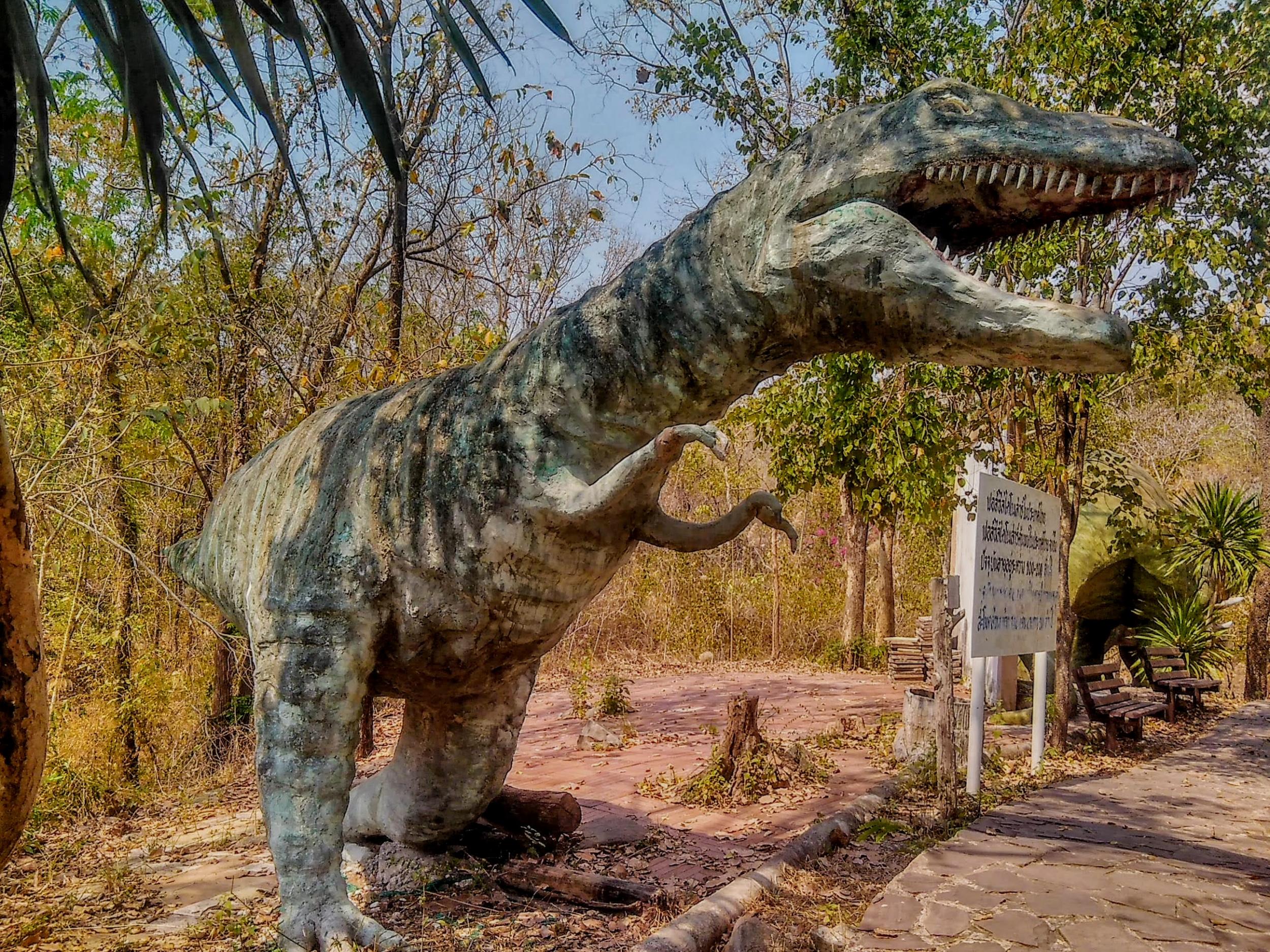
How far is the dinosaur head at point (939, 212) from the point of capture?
215 centimetres

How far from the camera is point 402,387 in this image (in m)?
3.16

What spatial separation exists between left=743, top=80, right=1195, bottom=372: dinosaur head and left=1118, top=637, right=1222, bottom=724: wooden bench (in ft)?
26.9

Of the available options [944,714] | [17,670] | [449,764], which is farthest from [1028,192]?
[944,714]

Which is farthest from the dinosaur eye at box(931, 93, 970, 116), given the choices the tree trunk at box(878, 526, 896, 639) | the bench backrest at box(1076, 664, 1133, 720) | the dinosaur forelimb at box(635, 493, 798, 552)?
the tree trunk at box(878, 526, 896, 639)

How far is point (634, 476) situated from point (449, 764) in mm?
1826

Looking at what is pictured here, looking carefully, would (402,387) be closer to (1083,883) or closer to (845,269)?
(845,269)

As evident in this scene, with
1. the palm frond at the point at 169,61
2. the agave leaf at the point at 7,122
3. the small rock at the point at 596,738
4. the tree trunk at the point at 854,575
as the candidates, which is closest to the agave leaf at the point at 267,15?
the palm frond at the point at 169,61

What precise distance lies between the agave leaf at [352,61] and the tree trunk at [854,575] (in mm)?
12031

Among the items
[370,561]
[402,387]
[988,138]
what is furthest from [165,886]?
[988,138]

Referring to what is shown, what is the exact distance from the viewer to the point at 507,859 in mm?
4055

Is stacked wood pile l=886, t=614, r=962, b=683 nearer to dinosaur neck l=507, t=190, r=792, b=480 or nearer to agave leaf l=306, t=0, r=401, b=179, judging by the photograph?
dinosaur neck l=507, t=190, r=792, b=480

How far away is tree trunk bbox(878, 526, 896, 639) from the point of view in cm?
1420

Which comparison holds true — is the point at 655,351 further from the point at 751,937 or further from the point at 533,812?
the point at 533,812

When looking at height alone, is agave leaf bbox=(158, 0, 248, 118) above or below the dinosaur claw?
above
